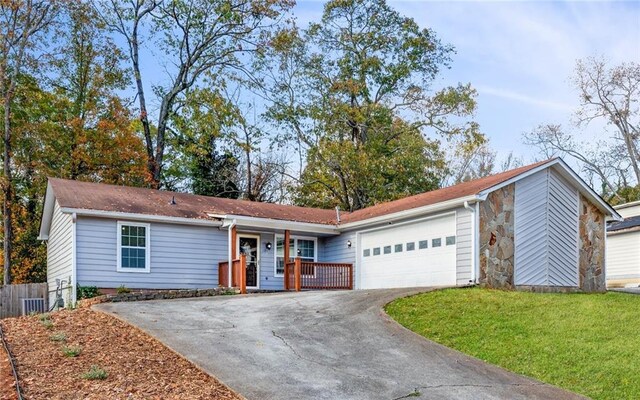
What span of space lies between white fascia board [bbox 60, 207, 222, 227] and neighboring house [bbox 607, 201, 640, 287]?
52.1 feet

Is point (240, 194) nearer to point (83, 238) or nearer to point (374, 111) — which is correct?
point (374, 111)

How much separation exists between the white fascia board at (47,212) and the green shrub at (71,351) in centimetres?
1123

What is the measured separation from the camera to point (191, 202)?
2033 centimetres

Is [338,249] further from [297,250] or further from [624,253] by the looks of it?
[624,253]

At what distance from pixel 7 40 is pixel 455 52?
21.2 m

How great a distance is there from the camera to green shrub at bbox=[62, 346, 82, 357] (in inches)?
335

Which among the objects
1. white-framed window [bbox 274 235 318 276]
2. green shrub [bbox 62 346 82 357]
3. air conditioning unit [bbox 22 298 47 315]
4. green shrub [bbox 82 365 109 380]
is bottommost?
air conditioning unit [bbox 22 298 47 315]

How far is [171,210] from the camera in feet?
60.6

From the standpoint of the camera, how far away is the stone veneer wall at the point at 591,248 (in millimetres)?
18125

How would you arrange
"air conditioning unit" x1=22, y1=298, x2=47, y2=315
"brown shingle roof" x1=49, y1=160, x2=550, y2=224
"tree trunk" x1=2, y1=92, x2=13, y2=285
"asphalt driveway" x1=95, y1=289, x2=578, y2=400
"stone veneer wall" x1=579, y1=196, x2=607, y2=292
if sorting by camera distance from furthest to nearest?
"tree trunk" x1=2, y1=92, x2=13, y2=285 → "air conditioning unit" x1=22, y1=298, x2=47, y2=315 → "stone veneer wall" x1=579, y1=196, x2=607, y2=292 → "brown shingle roof" x1=49, y1=160, x2=550, y2=224 → "asphalt driveway" x1=95, y1=289, x2=578, y2=400

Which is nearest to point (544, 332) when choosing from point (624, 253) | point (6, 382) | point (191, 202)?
point (6, 382)

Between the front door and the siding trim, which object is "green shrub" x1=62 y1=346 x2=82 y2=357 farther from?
the front door

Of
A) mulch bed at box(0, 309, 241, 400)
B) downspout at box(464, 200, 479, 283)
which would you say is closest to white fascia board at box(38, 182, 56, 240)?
mulch bed at box(0, 309, 241, 400)

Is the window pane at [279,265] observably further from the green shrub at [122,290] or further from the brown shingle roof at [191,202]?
the green shrub at [122,290]
